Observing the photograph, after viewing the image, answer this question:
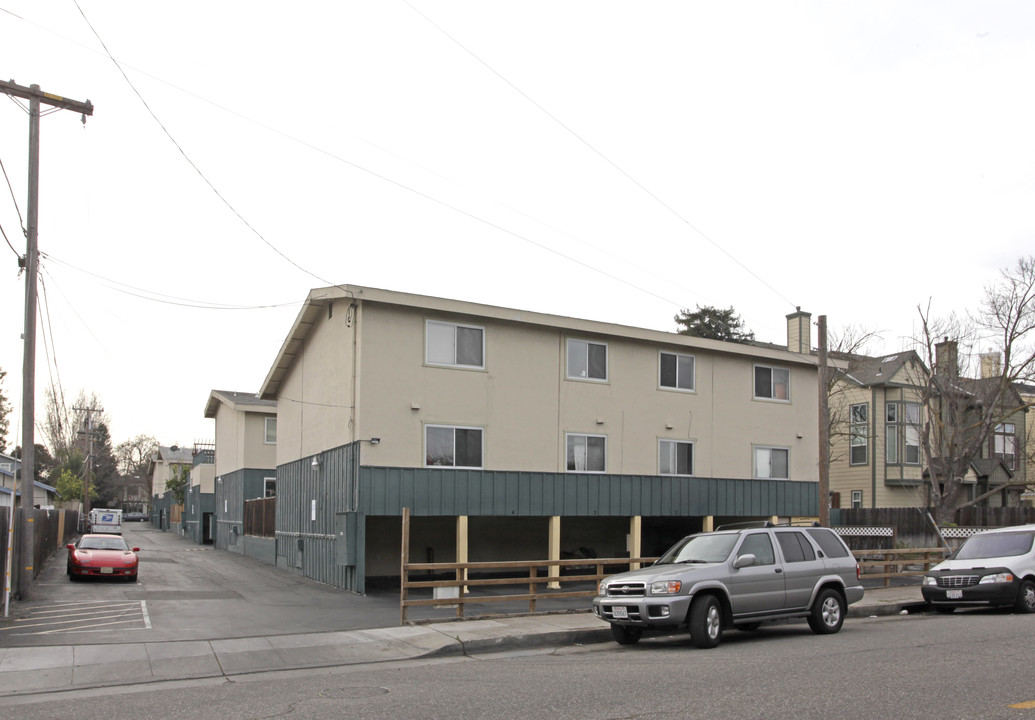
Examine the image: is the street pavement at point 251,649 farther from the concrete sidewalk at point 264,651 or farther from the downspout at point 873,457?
the downspout at point 873,457

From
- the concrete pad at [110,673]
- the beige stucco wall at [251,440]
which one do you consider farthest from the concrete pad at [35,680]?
the beige stucco wall at [251,440]

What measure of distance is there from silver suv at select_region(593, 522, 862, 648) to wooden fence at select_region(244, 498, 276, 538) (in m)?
21.2

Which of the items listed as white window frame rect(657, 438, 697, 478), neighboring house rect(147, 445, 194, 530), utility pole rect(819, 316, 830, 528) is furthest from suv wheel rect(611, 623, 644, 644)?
neighboring house rect(147, 445, 194, 530)

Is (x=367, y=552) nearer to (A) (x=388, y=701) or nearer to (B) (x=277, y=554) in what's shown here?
(B) (x=277, y=554)

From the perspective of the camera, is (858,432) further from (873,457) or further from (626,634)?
(626,634)

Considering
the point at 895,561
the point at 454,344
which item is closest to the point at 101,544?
the point at 454,344

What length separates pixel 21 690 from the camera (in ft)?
34.3

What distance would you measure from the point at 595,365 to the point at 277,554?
1300 centimetres

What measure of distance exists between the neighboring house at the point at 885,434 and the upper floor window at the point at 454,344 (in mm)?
22813

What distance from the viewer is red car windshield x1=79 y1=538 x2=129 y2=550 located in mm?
24719

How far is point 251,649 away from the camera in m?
A: 13.3

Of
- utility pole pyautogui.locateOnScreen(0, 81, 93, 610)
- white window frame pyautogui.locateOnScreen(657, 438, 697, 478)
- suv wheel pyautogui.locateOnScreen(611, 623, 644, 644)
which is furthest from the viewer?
white window frame pyautogui.locateOnScreen(657, 438, 697, 478)

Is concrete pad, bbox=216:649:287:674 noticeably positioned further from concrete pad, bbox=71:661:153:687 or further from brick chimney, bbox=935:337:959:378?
brick chimney, bbox=935:337:959:378

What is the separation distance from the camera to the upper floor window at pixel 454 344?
22.8m
